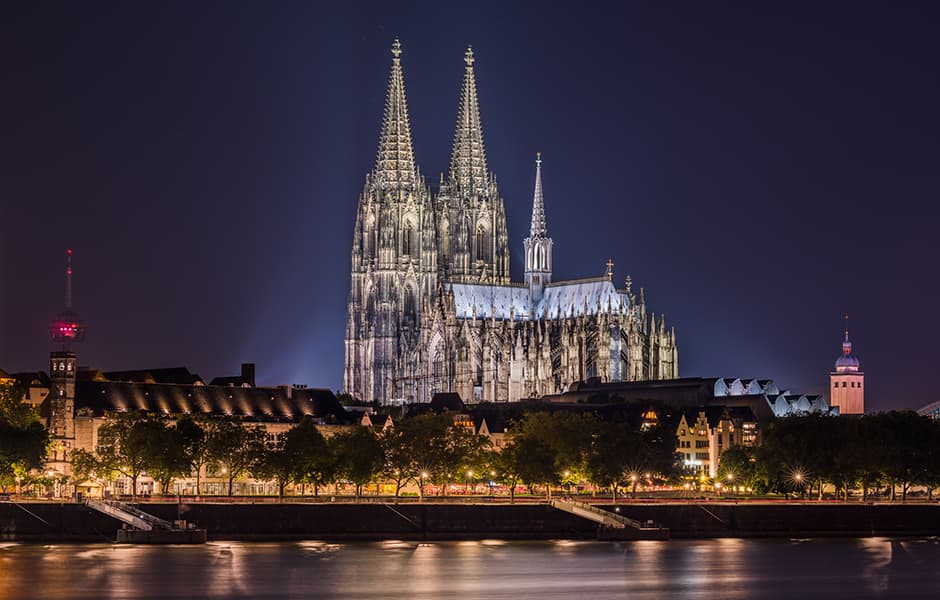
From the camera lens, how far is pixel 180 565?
107 meters

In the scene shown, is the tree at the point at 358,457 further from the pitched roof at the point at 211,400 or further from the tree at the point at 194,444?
the pitched roof at the point at 211,400

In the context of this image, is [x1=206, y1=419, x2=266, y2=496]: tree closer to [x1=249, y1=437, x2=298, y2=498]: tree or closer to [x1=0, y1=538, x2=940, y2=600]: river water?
[x1=249, y1=437, x2=298, y2=498]: tree

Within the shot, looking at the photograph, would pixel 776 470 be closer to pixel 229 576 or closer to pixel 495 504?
pixel 495 504

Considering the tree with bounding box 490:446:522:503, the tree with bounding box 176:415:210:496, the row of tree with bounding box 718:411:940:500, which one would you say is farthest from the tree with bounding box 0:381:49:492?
the row of tree with bounding box 718:411:940:500

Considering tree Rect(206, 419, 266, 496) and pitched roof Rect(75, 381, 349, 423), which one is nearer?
tree Rect(206, 419, 266, 496)

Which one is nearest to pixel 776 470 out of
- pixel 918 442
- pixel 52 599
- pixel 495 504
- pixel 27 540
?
pixel 918 442

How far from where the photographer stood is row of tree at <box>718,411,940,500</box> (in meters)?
146

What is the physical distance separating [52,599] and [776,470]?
2629 inches

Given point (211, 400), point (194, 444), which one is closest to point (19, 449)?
point (194, 444)

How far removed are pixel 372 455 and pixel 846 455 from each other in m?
30.5

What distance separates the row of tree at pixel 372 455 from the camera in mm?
138250

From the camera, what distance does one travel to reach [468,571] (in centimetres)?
10656

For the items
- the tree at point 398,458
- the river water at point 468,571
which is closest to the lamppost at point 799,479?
the river water at point 468,571

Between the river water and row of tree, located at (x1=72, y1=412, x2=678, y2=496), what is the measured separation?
17454mm
